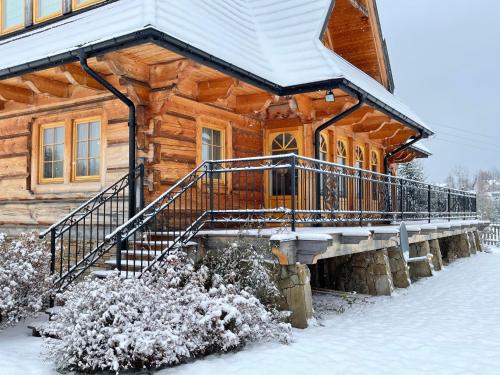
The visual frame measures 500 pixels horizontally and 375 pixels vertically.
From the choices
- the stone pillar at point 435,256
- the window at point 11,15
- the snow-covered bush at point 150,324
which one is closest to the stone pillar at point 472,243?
the stone pillar at point 435,256

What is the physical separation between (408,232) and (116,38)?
6.86 meters

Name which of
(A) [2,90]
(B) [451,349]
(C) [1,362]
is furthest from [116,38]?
(B) [451,349]

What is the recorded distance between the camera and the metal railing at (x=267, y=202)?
24.7 feet

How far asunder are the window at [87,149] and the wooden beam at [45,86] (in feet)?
2.11

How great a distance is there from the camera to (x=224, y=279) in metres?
7.29

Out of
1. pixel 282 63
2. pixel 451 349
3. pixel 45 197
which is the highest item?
pixel 282 63

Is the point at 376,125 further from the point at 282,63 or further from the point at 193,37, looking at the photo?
the point at 193,37

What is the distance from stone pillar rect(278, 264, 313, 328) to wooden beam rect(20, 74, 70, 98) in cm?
537

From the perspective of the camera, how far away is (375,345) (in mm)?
6660

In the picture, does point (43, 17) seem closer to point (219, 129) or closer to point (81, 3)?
point (81, 3)

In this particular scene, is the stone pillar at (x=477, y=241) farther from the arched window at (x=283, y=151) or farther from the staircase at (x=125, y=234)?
the staircase at (x=125, y=234)

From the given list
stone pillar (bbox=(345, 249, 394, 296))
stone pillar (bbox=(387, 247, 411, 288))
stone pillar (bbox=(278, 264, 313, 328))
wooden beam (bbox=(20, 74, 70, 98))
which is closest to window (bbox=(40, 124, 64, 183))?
wooden beam (bbox=(20, 74, 70, 98))

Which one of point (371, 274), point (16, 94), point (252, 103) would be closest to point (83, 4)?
point (16, 94)

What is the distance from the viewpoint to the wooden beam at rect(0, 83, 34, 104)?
9914 mm
